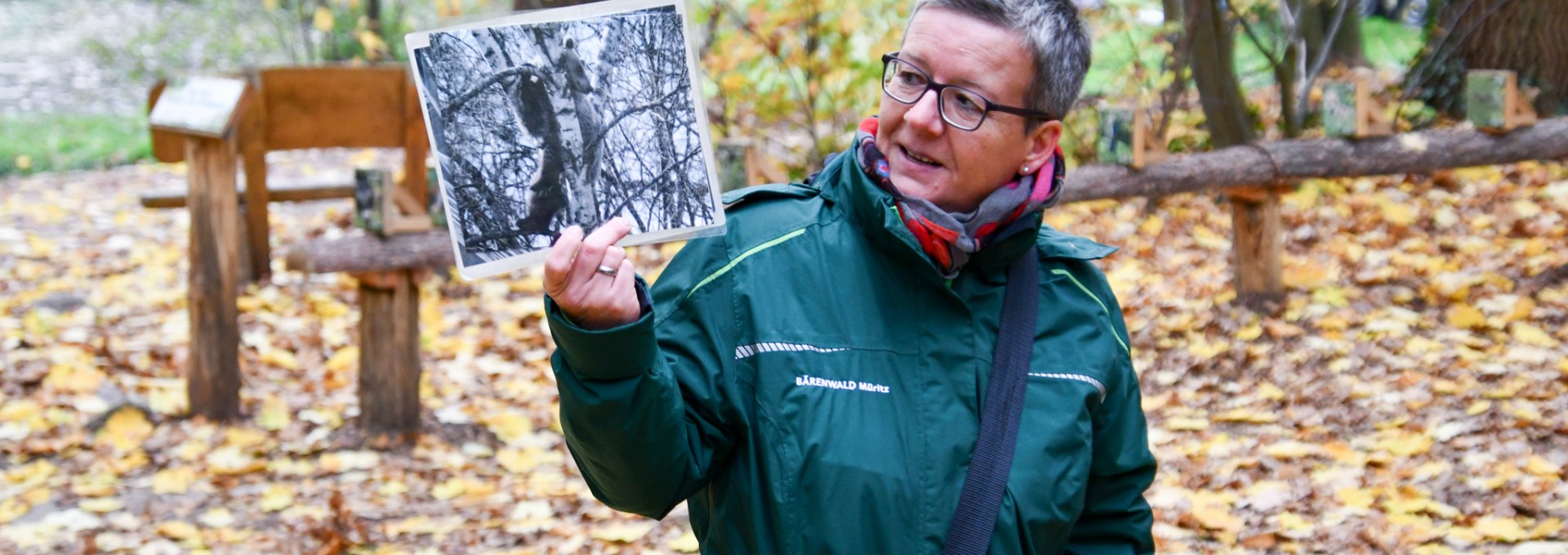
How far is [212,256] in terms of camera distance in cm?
Result: 527

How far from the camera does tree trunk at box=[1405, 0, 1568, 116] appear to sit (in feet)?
24.9

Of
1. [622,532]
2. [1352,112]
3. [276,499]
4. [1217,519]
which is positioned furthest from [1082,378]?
[1352,112]

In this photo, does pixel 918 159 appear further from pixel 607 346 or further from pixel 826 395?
pixel 607 346

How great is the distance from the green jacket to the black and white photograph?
0.47 ft

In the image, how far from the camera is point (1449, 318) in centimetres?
574

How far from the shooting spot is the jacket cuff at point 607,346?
1482 mm

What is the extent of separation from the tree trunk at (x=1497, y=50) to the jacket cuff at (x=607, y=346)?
24.0 feet

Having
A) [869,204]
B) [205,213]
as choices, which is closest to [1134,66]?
[205,213]

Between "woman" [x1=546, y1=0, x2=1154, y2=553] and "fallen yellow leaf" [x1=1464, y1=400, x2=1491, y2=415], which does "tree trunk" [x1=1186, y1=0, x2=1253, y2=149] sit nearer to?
"fallen yellow leaf" [x1=1464, y1=400, x2=1491, y2=415]

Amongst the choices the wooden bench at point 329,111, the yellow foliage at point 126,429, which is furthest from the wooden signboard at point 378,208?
the yellow foliage at point 126,429

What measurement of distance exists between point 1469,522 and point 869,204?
2.94 metres

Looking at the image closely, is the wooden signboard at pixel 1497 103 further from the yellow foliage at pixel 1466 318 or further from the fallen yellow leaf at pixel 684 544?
the fallen yellow leaf at pixel 684 544

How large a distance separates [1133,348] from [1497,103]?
2.08 metres

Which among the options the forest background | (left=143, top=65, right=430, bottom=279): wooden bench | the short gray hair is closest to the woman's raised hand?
the forest background
